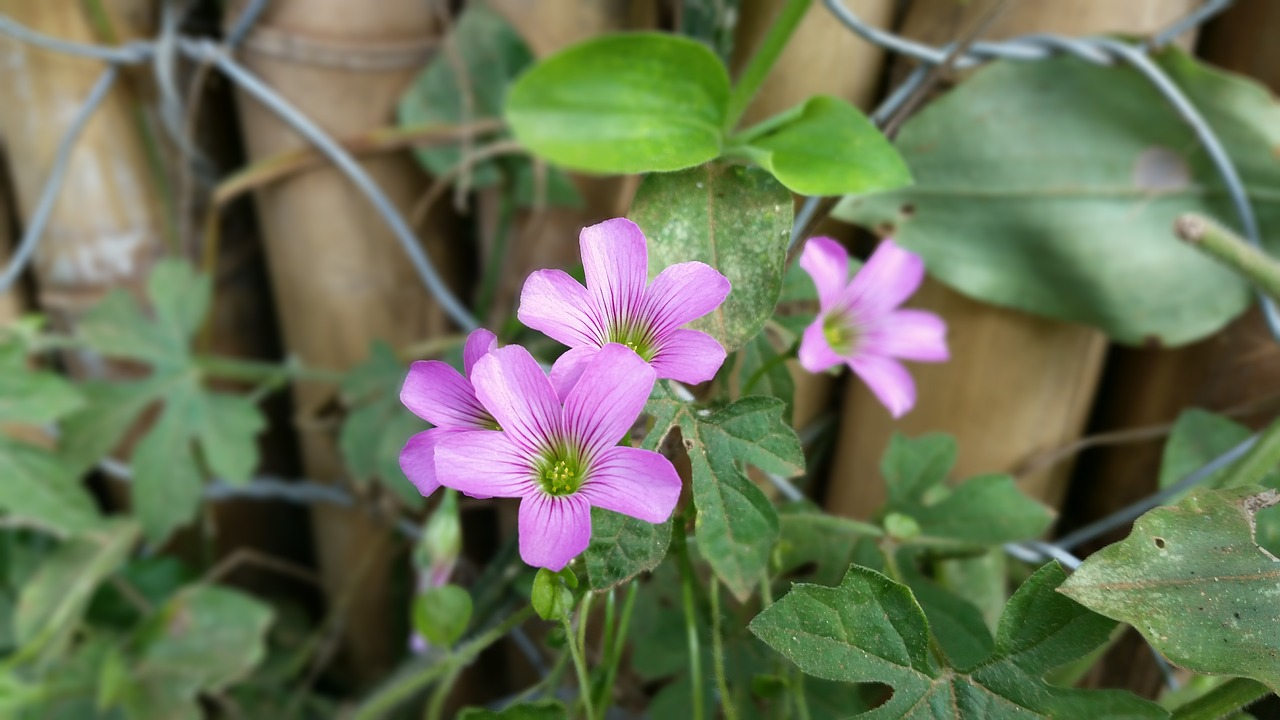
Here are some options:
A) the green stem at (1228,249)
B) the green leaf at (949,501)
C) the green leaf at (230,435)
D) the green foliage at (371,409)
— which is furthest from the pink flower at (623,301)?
the green leaf at (230,435)

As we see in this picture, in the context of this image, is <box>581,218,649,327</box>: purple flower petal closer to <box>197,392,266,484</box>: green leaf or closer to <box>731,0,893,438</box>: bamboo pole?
<box>731,0,893,438</box>: bamboo pole

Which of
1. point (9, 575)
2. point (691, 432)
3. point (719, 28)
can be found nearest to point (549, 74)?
point (719, 28)

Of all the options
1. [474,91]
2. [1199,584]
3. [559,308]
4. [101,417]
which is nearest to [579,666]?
[559,308]

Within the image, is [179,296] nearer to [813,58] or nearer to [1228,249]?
[813,58]

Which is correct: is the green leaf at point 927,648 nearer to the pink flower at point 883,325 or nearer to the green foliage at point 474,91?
the pink flower at point 883,325

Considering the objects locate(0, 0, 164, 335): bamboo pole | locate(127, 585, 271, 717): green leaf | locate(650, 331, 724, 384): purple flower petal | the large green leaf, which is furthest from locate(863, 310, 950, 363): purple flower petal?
locate(0, 0, 164, 335): bamboo pole

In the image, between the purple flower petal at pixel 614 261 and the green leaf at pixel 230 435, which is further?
the green leaf at pixel 230 435
